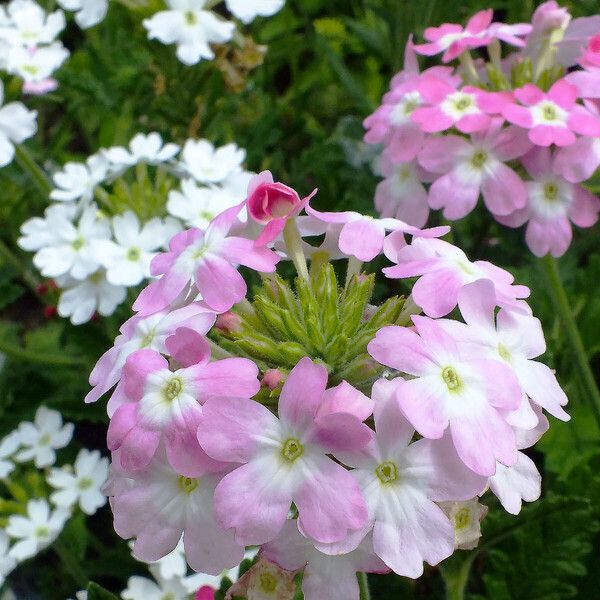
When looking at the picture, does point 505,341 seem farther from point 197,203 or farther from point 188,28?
point 188,28

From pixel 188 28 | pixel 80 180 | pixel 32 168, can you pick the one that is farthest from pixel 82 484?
pixel 188 28

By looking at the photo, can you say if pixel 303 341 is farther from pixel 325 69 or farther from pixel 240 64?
pixel 325 69

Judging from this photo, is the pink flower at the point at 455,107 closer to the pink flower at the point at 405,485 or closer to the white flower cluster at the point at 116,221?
the white flower cluster at the point at 116,221

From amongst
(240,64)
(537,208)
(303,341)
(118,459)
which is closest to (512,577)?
(537,208)

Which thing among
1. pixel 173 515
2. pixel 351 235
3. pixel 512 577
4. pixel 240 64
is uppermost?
pixel 351 235

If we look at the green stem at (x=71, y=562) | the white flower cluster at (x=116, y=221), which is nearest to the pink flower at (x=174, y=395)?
the white flower cluster at (x=116, y=221)

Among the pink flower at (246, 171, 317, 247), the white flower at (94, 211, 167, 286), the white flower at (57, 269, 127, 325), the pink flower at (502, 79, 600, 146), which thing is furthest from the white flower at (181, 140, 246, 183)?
the pink flower at (246, 171, 317, 247)

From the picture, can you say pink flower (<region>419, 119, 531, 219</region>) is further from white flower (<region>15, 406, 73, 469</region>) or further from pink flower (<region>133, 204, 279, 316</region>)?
white flower (<region>15, 406, 73, 469</region>)
